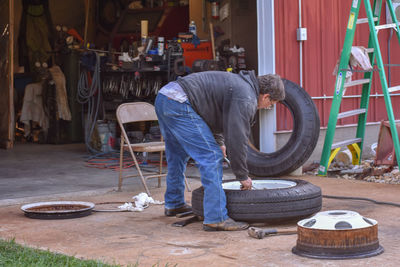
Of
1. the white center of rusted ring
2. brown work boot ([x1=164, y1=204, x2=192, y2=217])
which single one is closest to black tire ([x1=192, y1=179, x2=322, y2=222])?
brown work boot ([x1=164, y1=204, x2=192, y2=217])

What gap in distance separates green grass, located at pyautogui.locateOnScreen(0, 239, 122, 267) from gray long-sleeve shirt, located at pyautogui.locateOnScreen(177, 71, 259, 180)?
1.25 metres

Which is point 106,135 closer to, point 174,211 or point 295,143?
point 295,143

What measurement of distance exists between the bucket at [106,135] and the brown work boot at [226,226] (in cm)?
552

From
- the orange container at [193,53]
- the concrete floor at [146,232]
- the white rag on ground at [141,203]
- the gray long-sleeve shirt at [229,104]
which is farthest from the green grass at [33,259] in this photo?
the orange container at [193,53]

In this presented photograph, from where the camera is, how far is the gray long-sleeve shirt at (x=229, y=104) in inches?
156

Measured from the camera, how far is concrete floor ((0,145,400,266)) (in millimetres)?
3287

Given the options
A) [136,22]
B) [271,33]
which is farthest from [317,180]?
[136,22]

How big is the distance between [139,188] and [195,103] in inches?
85.0

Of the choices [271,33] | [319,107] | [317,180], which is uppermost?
[271,33]

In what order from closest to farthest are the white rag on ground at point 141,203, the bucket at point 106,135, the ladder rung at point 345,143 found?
the white rag on ground at point 141,203 < the ladder rung at point 345,143 < the bucket at point 106,135

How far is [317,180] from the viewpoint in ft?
21.4

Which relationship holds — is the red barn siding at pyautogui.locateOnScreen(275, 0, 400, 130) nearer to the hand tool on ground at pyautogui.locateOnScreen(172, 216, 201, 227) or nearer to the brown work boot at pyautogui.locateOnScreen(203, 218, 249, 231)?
the hand tool on ground at pyautogui.locateOnScreen(172, 216, 201, 227)

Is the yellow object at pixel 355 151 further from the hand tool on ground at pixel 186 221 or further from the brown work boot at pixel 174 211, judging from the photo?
the hand tool on ground at pixel 186 221

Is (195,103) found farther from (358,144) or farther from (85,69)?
(85,69)
